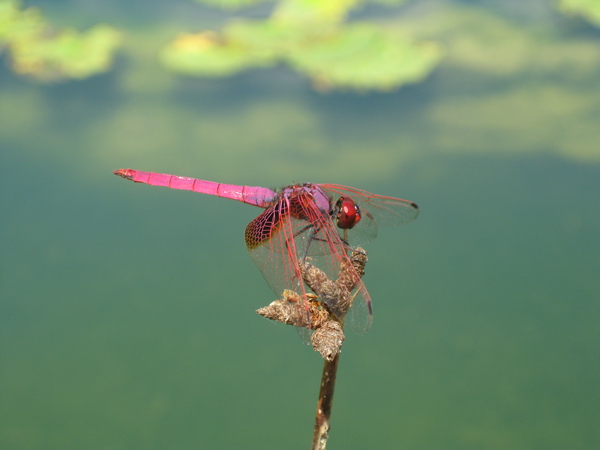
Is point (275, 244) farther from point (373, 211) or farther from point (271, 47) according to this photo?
point (271, 47)

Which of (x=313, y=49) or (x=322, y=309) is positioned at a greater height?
(x=313, y=49)

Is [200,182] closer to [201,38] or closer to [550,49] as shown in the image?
[201,38]

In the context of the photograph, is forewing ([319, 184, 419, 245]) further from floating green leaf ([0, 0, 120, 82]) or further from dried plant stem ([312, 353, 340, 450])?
floating green leaf ([0, 0, 120, 82])

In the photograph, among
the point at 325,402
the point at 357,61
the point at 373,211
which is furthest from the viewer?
the point at 357,61

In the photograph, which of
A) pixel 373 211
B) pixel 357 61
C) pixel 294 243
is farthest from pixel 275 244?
pixel 357 61

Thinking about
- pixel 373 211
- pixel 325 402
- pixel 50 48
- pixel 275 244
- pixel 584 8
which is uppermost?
pixel 584 8

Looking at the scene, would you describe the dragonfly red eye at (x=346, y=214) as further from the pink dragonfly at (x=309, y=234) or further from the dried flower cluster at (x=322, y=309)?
the dried flower cluster at (x=322, y=309)
